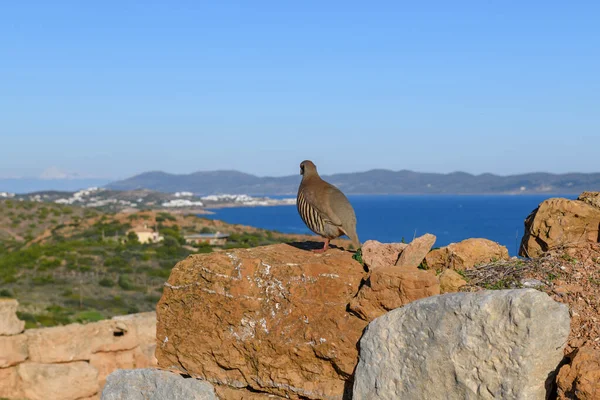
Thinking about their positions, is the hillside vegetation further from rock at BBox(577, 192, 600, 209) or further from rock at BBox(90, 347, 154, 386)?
rock at BBox(577, 192, 600, 209)

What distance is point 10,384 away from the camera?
14203mm

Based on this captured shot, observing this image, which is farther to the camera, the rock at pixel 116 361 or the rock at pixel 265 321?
the rock at pixel 116 361

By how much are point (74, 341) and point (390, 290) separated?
1048 cm

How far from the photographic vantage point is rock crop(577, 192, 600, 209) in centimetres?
702

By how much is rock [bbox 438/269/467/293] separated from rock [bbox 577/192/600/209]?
1.81 metres

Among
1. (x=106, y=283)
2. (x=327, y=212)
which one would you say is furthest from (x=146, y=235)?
(x=327, y=212)

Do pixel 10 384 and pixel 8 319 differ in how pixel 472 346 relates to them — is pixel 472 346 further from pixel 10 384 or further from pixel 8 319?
pixel 10 384

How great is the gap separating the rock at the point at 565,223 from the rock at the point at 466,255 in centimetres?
42

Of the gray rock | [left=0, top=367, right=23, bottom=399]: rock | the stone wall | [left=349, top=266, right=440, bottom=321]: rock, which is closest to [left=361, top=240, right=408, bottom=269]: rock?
→ [left=349, top=266, right=440, bottom=321]: rock

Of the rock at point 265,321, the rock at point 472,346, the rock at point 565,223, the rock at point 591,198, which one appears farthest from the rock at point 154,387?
the rock at point 591,198

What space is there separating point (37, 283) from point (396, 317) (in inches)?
1224

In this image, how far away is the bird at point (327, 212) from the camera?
7.30 meters

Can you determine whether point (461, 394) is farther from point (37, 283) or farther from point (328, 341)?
point (37, 283)

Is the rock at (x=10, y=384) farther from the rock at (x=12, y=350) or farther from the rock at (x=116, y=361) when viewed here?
the rock at (x=116, y=361)
